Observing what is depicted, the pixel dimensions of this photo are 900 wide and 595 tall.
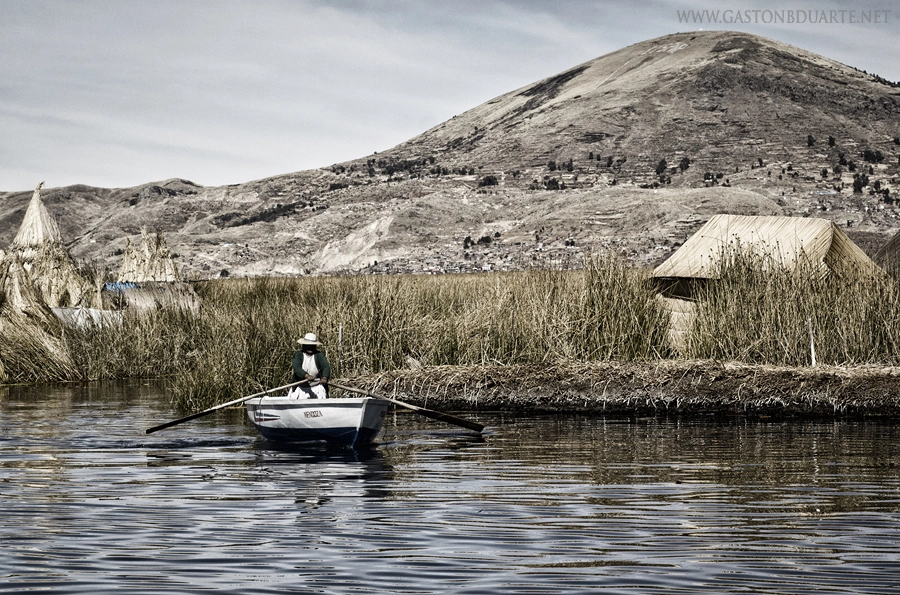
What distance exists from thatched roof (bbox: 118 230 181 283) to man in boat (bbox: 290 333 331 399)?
713 inches

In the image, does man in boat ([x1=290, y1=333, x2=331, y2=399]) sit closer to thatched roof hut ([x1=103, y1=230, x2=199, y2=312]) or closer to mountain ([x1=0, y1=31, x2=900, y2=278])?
thatched roof hut ([x1=103, y1=230, x2=199, y2=312])

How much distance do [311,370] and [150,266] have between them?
18.9 metres

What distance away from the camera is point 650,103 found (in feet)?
486

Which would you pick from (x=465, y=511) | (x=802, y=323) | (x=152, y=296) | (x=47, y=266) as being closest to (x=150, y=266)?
(x=152, y=296)

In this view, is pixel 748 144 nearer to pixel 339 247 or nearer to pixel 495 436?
pixel 339 247

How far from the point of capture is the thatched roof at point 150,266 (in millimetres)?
33406

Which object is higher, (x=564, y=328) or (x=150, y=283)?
(x=150, y=283)

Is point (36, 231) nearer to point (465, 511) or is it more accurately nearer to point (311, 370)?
point (311, 370)

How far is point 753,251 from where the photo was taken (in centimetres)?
2105

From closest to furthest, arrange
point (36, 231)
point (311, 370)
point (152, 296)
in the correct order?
point (311, 370), point (36, 231), point (152, 296)

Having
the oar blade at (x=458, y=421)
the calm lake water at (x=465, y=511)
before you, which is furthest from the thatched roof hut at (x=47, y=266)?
the oar blade at (x=458, y=421)

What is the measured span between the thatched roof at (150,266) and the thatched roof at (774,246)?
14.3 metres

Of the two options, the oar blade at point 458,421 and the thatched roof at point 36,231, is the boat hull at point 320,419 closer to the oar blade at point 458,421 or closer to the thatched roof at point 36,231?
the oar blade at point 458,421

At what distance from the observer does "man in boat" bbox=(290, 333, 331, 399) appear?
1557cm
